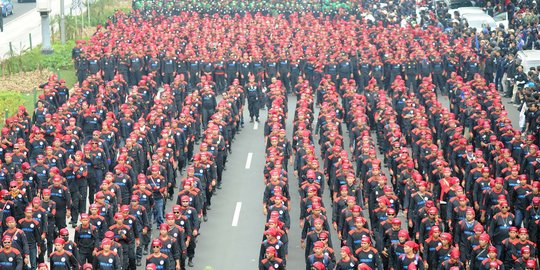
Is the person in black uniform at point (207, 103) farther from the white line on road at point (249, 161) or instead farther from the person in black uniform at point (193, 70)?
the person in black uniform at point (193, 70)

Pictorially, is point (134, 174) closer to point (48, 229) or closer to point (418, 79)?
point (48, 229)

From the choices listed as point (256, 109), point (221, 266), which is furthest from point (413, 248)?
point (256, 109)

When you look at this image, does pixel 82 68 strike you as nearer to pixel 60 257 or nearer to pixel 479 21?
pixel 479 21

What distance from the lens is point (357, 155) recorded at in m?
33.1

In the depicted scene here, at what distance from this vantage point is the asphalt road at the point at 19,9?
70562mm

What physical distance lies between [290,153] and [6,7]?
134ft

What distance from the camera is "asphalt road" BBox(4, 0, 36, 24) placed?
232 feet

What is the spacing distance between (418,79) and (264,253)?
20.3 m

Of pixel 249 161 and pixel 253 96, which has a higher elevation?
pixel 253 96

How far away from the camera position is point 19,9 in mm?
74500

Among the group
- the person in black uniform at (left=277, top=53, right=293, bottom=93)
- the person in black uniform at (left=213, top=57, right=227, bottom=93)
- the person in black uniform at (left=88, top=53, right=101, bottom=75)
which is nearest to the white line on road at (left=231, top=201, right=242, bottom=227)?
the person in black uniform at (left=213, top=57, right=227, bottom=93)

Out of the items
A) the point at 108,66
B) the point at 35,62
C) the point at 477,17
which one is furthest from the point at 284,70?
the point at 477,17

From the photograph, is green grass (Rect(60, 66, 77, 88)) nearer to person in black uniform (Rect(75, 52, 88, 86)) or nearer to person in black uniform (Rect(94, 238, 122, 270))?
person in black uniform (Rect(75, 52, 88, 86))

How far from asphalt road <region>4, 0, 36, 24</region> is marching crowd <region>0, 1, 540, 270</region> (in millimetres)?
21533
